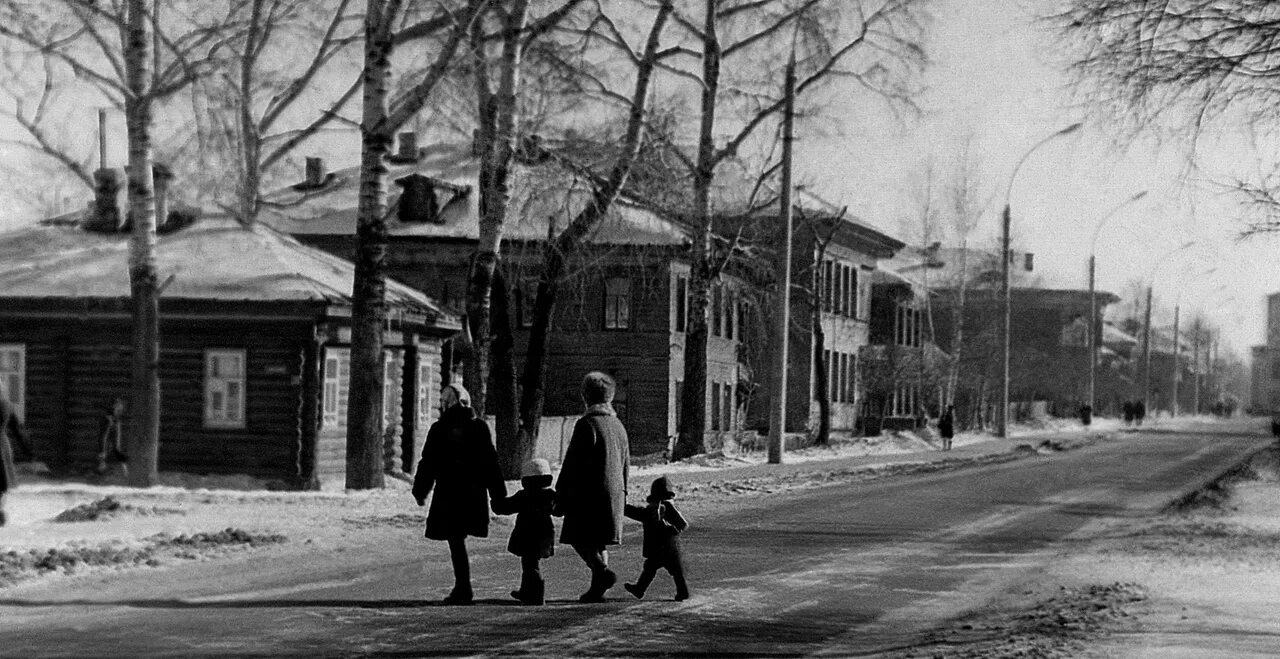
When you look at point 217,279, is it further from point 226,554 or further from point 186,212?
point 226,554

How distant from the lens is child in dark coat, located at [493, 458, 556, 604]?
1236cm

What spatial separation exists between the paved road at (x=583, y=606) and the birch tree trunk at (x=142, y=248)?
9.83 m

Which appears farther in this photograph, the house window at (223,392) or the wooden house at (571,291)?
the wooden house at (571,291)

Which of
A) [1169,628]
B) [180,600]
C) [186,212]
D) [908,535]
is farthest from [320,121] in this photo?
[1169,628]

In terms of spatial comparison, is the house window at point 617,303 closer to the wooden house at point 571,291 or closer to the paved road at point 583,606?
the wooden house at point 571,291

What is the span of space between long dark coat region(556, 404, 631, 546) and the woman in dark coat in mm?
516

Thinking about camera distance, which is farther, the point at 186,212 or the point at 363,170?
the point at 186,212

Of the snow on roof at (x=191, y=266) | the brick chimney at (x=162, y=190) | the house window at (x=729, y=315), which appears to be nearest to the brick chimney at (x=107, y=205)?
the snow on roof at (x=191, y=266)

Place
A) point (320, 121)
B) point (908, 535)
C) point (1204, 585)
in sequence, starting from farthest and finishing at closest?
1. point (320, 121)
2. point (908, 535)
3. point (1204, 585)

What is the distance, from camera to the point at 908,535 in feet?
67.6

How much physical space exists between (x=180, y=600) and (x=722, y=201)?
3133 cm

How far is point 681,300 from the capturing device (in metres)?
56.1

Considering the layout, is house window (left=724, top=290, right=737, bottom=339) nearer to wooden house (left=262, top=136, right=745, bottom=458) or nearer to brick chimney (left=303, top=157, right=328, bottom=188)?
wooden house (left=262, top=136, right=745, bottom=458)

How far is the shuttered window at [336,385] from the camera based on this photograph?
33.3 metres
